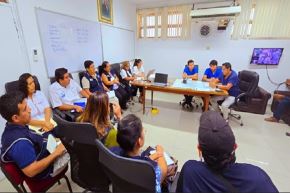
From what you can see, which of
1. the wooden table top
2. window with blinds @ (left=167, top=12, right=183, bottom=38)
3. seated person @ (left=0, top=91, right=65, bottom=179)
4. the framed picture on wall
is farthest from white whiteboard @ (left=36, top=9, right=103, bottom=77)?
window with blinds @ (left=167, top=12, right=183, bottom=38)

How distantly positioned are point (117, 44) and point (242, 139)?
152 inches

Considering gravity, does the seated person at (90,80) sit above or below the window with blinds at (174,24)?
below

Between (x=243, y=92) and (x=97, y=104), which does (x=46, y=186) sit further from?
(x=243, y=92)

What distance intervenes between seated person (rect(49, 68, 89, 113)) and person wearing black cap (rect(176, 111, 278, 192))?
80.6 inches

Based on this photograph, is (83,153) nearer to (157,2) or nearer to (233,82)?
(233,82)

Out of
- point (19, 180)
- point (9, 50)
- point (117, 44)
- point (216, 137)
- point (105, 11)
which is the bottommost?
point (19, 180)

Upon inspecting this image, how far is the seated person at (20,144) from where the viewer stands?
97cm

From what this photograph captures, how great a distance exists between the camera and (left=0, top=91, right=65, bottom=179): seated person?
38.0 inches

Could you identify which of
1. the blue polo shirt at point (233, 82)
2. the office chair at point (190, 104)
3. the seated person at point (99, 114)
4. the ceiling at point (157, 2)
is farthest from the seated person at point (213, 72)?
the seated person at point (99, 114)

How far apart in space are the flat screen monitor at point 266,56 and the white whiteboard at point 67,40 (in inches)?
162

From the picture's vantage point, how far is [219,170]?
0.77m

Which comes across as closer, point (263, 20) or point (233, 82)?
point (233, 82)

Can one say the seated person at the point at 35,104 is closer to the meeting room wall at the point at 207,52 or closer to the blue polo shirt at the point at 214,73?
the blue polo shirt at the point at 214,73

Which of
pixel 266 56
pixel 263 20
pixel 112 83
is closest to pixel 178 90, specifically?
pixel 112 83
